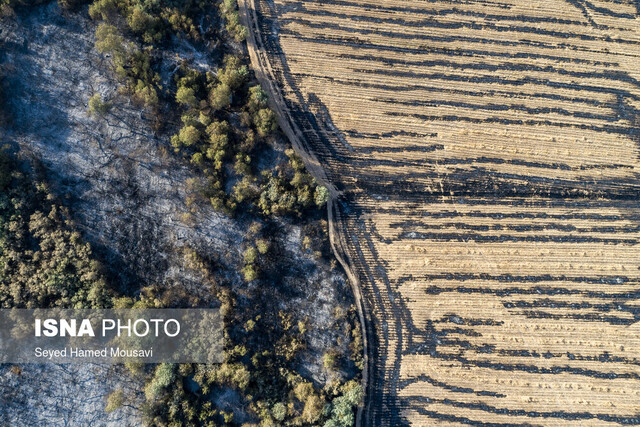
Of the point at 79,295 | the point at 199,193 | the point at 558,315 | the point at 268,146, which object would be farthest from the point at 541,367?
the point at 79,295

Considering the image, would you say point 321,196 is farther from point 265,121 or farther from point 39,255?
point 39,255

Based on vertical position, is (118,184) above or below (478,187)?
above

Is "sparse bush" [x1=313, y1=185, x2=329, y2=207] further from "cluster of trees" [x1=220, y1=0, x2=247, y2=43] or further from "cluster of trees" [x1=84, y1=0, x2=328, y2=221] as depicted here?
"cluster of trees" [x1=220, y1=0, x2=247, y2=43]

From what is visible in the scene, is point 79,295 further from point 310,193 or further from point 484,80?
point 484,80

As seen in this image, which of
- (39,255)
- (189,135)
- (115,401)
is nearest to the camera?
(115,401)

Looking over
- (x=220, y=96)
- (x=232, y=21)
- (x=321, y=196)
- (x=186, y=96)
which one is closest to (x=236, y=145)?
(x=220, y=96)

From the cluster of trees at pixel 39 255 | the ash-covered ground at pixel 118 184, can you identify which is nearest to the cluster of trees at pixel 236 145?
the ash-covered ground at pixel 118 184

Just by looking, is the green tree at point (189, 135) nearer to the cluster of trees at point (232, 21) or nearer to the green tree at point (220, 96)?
the green tree at point (220, 96)
